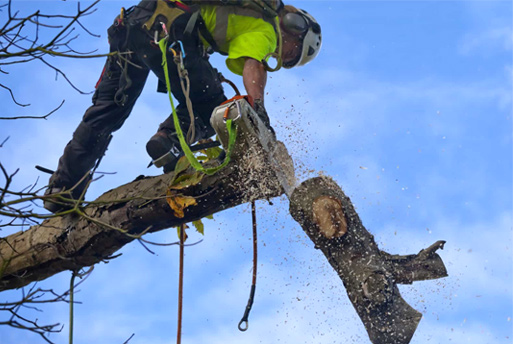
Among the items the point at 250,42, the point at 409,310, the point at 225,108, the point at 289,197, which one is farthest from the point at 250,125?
the point at 409,310

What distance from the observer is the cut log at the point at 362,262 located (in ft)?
12.6

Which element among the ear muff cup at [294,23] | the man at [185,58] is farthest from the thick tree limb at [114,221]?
the ear muff cup at [294,23]

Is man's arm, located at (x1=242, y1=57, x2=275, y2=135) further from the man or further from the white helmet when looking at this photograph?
the white helmet

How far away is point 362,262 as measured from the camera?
3926 millimetres

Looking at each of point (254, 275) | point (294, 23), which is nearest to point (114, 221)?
point (254, 275)

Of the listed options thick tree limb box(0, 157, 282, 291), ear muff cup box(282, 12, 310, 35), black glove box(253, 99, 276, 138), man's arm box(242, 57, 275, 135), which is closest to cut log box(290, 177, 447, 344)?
thick tree limb box(0, 157, 282, 291)

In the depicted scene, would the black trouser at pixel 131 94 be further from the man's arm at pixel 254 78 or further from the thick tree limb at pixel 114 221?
the thick tree limb at pixel 114 221

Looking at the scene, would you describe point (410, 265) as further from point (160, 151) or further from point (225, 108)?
point (160, 151)

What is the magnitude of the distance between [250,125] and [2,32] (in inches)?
59.2

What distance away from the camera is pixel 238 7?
500cm

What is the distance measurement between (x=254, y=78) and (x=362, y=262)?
5.07 ft

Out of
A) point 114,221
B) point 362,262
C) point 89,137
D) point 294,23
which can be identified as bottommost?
point 114,221

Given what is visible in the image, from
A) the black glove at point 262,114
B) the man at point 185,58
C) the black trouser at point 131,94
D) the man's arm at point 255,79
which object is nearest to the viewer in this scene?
the black glove at point 262,114

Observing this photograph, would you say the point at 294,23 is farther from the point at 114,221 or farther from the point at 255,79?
the point at 114,221
